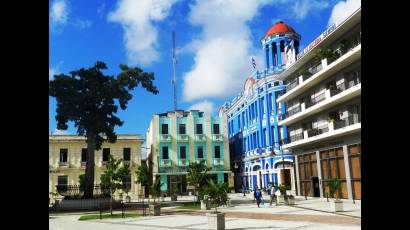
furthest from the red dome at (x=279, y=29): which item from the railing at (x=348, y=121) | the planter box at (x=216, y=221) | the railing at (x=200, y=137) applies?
the planter box at (x=216, y=221)

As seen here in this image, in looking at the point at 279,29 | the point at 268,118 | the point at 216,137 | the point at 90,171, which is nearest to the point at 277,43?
the point at 279,29

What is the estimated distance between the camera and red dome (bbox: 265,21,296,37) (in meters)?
49.6

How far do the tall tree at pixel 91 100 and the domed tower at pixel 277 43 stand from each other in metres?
19.2

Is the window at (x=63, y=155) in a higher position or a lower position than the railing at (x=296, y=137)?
lower

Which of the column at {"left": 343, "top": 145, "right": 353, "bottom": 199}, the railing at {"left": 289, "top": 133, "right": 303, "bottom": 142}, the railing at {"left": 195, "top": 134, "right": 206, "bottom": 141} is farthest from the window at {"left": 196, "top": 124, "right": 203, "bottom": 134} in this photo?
the column at {"left": 343, "top": 145, "right": 353, "bottom": 199}

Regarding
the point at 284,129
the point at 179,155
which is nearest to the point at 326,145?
the point at 284,129

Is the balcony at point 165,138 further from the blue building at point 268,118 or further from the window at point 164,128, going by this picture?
the blue building at point 268,118

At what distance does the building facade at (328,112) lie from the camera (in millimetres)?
28609

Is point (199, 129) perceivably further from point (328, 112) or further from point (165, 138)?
point (328, 112)

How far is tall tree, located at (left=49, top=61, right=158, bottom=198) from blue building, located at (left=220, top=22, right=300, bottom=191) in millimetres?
18166
